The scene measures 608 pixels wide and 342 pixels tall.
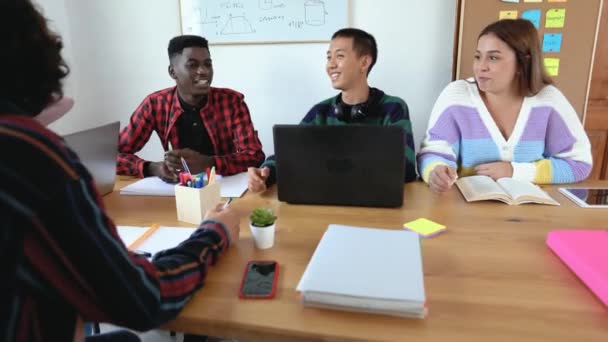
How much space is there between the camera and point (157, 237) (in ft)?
3.14

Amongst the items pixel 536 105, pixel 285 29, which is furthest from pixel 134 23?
pixel 536 105

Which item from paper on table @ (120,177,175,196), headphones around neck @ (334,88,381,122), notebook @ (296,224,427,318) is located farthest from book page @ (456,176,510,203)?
paper on table @ (120,177,175,196)

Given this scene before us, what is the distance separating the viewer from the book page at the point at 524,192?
1.15m

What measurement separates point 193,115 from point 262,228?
3.74ft

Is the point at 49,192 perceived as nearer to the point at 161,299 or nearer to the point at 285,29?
the point at 161,299

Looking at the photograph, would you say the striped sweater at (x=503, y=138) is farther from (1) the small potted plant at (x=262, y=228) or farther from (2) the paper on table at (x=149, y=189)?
(2) the paper on table at (x=149, y=189)

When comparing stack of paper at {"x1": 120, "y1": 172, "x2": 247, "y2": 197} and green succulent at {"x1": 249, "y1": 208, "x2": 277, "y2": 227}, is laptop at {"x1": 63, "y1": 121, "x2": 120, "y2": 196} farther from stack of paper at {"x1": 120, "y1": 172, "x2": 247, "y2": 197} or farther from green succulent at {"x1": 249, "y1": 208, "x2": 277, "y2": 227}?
green succulent at {"x1": 249, "y1": 208, "x2": 277, "y2": 227}

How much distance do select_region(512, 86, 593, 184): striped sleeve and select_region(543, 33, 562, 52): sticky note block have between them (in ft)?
2.52

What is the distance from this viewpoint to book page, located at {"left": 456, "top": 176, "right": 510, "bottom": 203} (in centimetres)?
116

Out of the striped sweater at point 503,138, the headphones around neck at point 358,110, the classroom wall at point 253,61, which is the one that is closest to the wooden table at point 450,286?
the striped sweater at point 503,138

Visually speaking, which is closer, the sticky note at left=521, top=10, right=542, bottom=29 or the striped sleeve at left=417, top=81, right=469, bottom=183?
the striped sleeve at left=417, top=81, right=469, bottom=183

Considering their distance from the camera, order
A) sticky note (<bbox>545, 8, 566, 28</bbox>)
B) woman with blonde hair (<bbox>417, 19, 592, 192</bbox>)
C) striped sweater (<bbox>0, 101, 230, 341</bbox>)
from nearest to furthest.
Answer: striped sweater (<bbox>0, 101, 230, 341</bbox>), woman with blonde hair (<bbox>417, 19, 592, 192</bbox>), sticky note (<bbox>545, 8, 566, 28</bbox>)

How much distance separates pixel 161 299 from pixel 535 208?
37.9 inches

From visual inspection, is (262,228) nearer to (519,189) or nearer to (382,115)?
(519,189)
